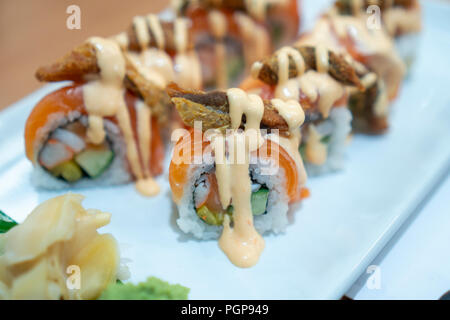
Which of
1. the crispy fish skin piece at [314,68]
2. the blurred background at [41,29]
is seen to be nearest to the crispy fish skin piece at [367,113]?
the crispy fish skin piece at [314,68]

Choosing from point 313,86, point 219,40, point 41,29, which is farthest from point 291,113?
point 41,29

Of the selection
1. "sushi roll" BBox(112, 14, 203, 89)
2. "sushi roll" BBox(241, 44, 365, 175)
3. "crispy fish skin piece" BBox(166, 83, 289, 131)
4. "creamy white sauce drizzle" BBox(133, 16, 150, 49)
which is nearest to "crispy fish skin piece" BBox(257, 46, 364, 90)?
"sushi roll" BBox(241, 44, 365, 175)

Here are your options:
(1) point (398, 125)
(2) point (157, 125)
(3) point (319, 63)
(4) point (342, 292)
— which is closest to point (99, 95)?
(2) point (157, 125)

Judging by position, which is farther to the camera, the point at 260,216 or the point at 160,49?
the point at 160,49

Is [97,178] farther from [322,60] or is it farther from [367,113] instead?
[367,113]

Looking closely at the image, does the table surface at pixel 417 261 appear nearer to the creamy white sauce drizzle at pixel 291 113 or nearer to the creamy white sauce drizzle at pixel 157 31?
the creamy white sauce drizzle at pixel 291 113
